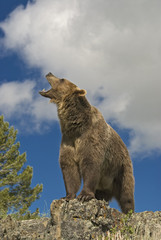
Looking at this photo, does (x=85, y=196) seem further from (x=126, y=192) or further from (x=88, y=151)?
(x=126, y=192)

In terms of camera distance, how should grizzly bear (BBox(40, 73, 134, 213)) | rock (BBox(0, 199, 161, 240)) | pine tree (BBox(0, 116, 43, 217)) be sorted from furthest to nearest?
1. pine tree (BBox(0, 116, 43, 217))
2. grizzly bear (BBox(40, 73, 134, 213))
3. rock (BBox(0, 199, 161, 240))

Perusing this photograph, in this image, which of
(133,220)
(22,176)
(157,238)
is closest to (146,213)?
(133,220)

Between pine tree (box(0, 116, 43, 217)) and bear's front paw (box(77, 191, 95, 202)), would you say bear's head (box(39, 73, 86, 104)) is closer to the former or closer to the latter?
bear's front paw (box(77, 191, 95, 202))

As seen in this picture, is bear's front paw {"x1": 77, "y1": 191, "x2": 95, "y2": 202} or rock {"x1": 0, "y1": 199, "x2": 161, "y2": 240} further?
bear's front paw {"x1": 77, "y1": 191, "x2": 95, "y2": 202}

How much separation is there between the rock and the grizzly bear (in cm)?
27

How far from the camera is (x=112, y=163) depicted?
652 centimetres

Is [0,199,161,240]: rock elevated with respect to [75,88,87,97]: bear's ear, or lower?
lower

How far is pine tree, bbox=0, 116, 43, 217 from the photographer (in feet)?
62.3

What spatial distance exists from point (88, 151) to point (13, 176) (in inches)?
595

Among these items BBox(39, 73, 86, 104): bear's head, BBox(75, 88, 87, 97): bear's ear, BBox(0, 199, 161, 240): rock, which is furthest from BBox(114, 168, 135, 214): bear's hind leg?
BBox(39, 73, 86, 104): bear's head

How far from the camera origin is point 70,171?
6016 millimetres

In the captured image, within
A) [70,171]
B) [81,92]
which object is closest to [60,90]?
[81,92]

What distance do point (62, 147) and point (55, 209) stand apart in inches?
53.4

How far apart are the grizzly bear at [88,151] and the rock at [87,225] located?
0.27 meters
